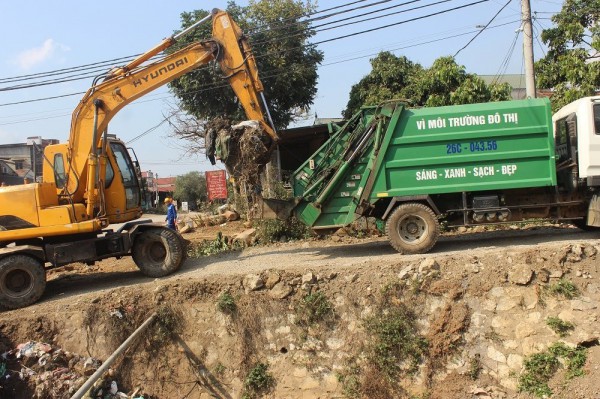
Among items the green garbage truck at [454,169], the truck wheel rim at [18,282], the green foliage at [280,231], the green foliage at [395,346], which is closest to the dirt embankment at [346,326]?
the green foliage at [395,346]

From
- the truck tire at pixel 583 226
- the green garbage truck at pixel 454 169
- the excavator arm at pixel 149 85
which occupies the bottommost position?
the truck tire at pixel 583 226

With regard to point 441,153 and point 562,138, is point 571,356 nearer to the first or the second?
point 441,153

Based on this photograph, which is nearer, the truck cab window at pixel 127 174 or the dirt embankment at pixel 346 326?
the dirt embankment at pixel 346 326

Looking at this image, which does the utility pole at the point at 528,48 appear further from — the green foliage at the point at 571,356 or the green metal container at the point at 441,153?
the green foliage at the point at 571,356

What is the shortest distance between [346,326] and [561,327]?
2.96m

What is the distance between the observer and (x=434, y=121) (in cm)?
838

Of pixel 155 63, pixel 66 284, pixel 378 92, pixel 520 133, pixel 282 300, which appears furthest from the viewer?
pixel 378 92

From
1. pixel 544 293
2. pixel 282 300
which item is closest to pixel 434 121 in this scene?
pixel 544 293

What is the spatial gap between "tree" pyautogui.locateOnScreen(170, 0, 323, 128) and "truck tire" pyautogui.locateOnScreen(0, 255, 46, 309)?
9.70 meters

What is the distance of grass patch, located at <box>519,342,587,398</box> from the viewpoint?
6426mm

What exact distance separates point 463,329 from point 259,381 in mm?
3068

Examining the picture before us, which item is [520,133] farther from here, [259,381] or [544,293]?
[259,381]

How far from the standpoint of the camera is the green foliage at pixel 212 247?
38.3 ft

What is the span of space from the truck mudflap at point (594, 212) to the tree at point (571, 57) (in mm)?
4522
